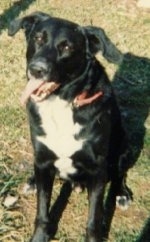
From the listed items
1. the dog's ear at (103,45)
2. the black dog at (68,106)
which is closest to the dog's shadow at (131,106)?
the black dog at (68,106)

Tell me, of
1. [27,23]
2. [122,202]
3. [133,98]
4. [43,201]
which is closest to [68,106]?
[27,23]

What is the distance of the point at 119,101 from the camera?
6121mm

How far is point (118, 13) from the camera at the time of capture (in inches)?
311

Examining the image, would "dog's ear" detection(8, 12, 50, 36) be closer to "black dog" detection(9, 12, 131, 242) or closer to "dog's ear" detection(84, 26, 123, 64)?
"black dog" detection(9, 12, 131, 242)

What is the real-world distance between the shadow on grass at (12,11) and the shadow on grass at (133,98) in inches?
69.4

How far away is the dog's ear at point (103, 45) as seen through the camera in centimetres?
385

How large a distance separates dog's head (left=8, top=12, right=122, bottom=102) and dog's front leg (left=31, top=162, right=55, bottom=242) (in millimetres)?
678

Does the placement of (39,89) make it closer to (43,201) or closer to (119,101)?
(43,201)

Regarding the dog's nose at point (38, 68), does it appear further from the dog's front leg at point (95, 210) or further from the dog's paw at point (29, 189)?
the dog's paw at point (29, 189)

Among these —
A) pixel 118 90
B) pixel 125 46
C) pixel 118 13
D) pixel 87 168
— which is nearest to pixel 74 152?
pixel 87 168

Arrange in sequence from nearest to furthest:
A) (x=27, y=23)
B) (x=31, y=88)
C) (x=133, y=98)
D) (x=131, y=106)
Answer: (x=31, y=88) → (x=27, y=23) → (x=131, y=106) → (x=133, y=98)

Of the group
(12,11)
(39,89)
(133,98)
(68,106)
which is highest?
(39,89)

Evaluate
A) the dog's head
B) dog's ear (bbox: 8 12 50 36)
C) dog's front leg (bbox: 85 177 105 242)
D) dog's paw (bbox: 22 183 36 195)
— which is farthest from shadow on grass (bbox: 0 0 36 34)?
dog's front leg (bbox: 85 177 105 242)

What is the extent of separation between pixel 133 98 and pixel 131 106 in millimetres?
172
